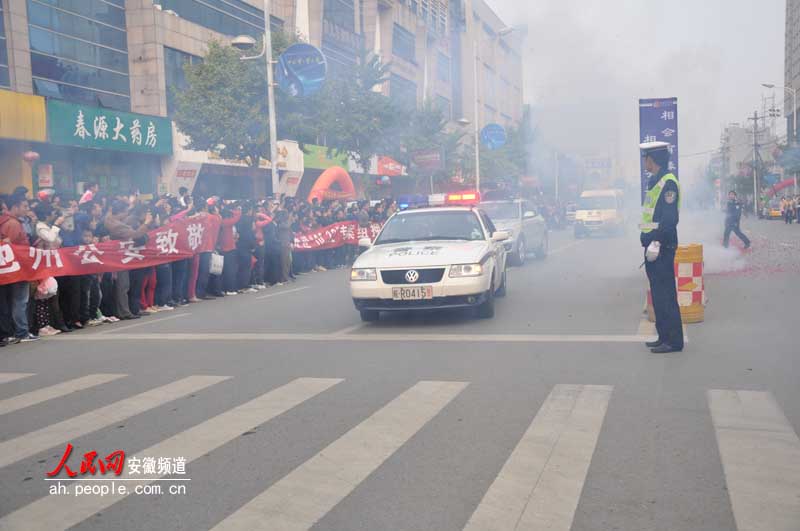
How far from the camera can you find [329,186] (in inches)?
1371

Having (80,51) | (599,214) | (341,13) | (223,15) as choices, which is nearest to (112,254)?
(80,51)

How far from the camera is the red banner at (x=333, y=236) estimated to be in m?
21.3

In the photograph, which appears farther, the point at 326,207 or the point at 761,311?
the point at 326,207

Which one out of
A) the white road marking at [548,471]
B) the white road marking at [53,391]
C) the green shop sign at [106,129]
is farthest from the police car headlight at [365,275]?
the green shop sign at [106,129]

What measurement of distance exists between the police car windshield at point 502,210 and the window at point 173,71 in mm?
14428

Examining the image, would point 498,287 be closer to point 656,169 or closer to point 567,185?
point 656,169

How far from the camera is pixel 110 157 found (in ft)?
94.0

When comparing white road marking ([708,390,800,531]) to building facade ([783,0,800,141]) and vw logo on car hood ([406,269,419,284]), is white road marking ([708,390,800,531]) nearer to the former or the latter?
vw logo on car hood ([406,269,419,284])

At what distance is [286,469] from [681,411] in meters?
2.88

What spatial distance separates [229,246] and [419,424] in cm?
1099

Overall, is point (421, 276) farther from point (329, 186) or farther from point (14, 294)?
point (329, 186)

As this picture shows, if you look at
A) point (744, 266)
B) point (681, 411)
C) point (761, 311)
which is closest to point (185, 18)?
point (744, 266)

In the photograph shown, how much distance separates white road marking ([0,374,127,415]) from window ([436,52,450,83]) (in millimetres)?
57365

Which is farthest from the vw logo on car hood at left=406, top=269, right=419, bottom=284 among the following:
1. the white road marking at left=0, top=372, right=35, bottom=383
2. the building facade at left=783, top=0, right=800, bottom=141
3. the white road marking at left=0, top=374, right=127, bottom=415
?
the building facade at left=783, top=0, right=800, bottom=141
